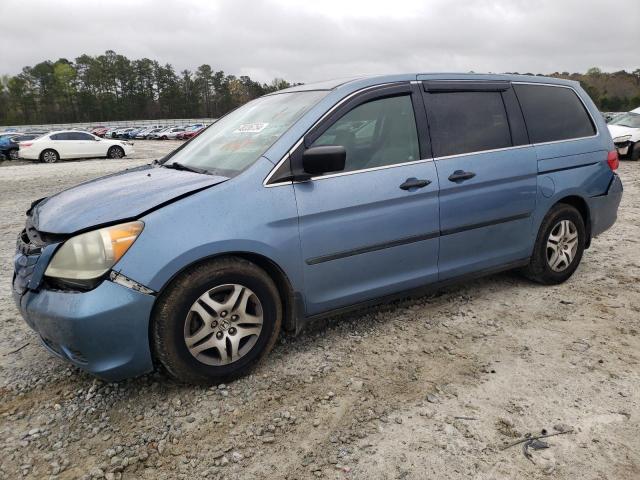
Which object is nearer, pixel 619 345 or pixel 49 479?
pixel 49 479

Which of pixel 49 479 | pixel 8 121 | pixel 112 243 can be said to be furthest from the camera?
pixel 8 121

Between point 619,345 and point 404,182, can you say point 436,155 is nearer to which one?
point 404,182

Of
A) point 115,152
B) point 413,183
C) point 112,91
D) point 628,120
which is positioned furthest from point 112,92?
point 413,183

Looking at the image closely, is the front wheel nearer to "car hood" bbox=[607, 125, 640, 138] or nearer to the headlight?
"car hood" bbox=[607, 125, 640, 138]

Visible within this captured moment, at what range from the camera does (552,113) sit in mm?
4156

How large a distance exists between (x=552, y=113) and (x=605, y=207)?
106cm

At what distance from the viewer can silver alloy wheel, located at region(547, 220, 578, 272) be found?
13.8 feet

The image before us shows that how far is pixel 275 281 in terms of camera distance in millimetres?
2971

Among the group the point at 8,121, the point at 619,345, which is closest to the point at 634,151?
the point at 619,345

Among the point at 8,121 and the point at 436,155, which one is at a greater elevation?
the point at 8,121

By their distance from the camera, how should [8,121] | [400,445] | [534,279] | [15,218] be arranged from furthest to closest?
[8,121] → [15,218] → [534,279] → [400,445]

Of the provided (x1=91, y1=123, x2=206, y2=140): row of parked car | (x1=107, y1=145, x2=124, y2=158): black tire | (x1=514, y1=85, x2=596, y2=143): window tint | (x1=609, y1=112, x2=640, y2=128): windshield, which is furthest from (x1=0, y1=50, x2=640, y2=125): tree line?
(x1=514, y1=85, x2=596, y2=143): window tint

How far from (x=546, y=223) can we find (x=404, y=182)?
1612 millimetres

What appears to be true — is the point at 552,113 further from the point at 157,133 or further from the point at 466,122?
the point at 157,133
